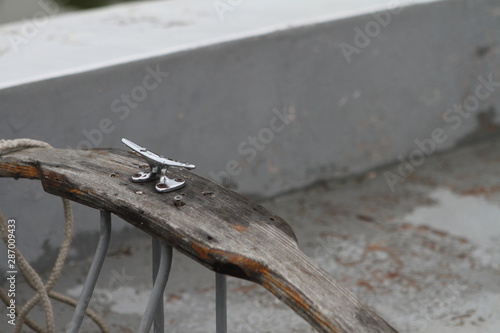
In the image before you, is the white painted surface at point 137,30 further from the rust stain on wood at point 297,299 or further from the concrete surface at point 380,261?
the rust stain on wood at point 297,299

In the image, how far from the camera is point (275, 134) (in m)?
2.63

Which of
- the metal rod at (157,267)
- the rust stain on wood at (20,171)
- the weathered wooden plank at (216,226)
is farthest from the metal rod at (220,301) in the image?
the rust stain on wood at (20,171)

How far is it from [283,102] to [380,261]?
632 mm

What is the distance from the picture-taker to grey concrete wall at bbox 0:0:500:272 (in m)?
2.13

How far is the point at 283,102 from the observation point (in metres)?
2.61

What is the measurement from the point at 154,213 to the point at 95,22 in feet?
5.35

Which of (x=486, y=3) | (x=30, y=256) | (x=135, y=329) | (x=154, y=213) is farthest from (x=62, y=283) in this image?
(x=486, y=3)

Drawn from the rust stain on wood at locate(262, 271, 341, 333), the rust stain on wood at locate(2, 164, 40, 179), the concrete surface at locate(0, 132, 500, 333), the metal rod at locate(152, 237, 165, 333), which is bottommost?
the rust stain on wood at locate(262, 271, 341, 333)

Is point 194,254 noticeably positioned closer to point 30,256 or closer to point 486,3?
point 30,256

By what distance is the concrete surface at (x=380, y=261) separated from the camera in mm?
2096

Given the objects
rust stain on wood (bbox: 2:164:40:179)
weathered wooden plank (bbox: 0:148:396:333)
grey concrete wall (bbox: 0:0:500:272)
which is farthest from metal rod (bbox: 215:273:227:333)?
grey concrete wall (bbox: 0:0:500:272)

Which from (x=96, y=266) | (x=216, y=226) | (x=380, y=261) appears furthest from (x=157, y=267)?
(x=380, y=261)

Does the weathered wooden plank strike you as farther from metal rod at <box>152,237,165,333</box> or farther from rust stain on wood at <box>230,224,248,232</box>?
metal rod at <box>152,237,165,333</box>

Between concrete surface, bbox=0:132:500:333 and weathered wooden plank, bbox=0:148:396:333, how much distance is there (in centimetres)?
70
